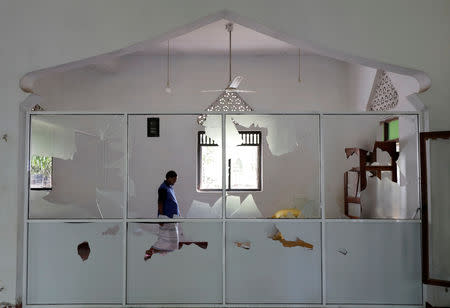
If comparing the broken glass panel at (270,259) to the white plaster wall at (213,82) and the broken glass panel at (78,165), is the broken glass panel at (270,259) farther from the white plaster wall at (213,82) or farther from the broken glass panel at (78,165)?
the white plaster wall at (213,82)

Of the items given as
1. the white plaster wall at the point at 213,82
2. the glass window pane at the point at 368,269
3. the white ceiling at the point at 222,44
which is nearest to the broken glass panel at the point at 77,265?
the glass window pane at the point at 368,269

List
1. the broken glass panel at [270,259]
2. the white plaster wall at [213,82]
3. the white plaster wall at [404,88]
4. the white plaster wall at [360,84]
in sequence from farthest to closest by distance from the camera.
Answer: the white plaster wall at [213,82], the white plaster wall at [360,84], the white plaster wall at [404,88], the broken glass panel at [270,259]

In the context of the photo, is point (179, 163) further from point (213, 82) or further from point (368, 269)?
point (213, 82)

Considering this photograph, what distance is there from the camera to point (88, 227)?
4129 millimetres

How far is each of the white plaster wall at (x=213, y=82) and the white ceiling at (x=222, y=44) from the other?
0.19 meters

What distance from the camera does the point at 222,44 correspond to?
7.07 metres

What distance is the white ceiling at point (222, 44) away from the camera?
6.45 metres

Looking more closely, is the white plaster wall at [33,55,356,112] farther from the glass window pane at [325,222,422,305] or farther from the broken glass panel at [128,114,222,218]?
the glass window pane at [325,222,422,305]

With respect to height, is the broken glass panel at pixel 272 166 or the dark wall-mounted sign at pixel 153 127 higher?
the dark wall-mounted sign at pixel 153 127

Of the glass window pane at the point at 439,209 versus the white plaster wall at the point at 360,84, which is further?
the white plaster wall at the point at 360,84

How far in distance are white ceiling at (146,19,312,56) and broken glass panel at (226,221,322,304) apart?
3.27m

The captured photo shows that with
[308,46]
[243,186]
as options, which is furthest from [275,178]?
[308,46]

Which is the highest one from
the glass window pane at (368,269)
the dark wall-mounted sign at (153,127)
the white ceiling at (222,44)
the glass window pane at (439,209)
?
the white ceiling at (222,44)

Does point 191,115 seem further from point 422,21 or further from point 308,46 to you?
point 422,21
